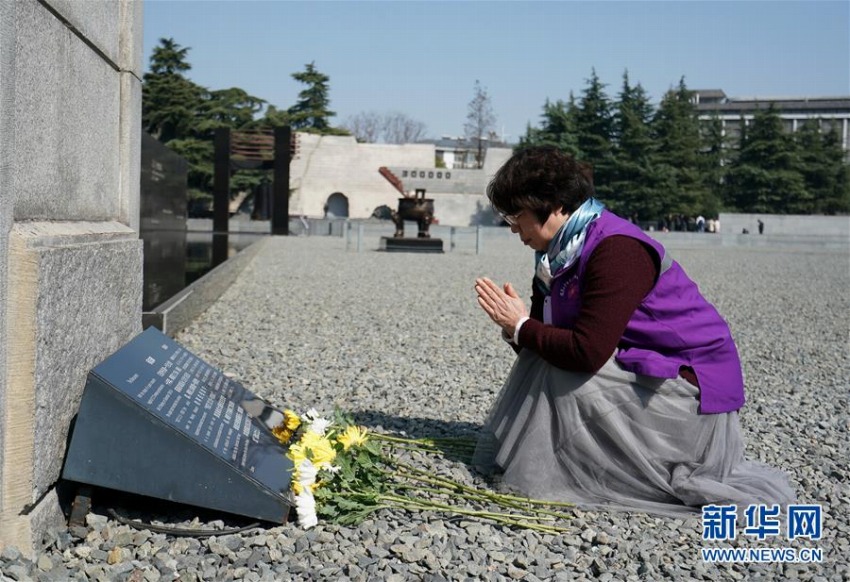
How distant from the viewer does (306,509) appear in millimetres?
2766

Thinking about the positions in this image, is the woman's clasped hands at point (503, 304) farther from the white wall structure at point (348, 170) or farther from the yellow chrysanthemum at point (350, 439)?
the white wall structure at point (348, 170)

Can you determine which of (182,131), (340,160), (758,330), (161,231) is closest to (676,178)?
(340,160)

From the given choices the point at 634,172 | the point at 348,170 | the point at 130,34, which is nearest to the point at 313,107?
the point at 348,170

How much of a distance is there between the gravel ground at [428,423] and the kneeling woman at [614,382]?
17 cm

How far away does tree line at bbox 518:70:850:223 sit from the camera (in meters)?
48.2

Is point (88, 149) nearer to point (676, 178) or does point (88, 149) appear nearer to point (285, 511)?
point (285, 511)

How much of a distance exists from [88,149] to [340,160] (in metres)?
52.6

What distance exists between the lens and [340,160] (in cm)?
5544

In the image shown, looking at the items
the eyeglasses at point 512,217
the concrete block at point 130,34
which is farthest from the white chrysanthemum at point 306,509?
the concrete block at point 130,34

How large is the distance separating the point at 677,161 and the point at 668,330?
48097 millimetres

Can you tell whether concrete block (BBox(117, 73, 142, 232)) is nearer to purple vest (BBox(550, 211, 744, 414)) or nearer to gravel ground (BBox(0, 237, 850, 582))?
gravel ground (BBox(0, 237, 850, 582))

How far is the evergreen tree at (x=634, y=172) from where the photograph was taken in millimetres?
48031

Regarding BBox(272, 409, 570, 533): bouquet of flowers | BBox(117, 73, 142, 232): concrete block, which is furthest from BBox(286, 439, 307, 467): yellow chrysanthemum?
BBox(117, 73, 142, 232): concrete block

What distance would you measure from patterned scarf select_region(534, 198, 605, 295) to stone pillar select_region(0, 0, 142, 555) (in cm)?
155
